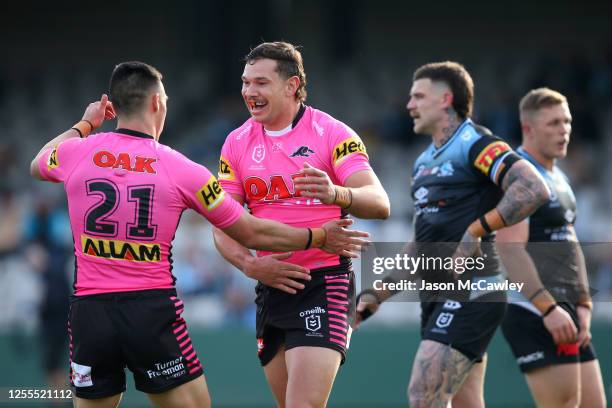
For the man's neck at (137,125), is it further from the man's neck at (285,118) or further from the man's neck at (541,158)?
the man's neck at (541,158)

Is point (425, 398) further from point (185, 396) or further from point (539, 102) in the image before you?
point (539, 102)

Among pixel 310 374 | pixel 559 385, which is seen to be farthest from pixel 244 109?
pixel 310 374

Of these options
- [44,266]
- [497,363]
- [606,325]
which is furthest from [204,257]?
[606,325]

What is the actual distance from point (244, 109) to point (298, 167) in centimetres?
1145

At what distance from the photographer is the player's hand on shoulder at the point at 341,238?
622 cm

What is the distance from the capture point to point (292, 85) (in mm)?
6660

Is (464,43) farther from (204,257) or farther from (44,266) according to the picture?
(44,266)

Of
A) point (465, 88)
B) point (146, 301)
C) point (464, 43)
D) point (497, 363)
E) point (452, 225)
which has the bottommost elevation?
point (497, 363)

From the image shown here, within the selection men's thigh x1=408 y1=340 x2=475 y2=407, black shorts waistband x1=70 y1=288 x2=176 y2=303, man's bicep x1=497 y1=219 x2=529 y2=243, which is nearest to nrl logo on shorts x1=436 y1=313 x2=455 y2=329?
men's thigh x1=408 y1=340 x2=475 y2=407

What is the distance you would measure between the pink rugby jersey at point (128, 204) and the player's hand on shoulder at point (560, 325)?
272 centimetres

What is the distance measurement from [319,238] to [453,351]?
145cm

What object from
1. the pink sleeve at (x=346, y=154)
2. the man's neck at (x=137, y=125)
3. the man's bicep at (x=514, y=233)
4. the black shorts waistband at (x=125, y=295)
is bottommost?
the black shorts waistband at (x=125, y=295)

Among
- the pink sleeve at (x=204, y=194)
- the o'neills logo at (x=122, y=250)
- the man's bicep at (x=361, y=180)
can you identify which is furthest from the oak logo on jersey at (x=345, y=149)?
the o'neills logo at (x=122, y=250)

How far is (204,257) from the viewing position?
1414cm
